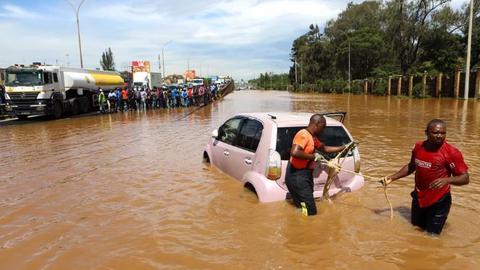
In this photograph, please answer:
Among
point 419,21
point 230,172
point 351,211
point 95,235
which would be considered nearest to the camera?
point 95,235

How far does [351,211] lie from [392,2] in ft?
198

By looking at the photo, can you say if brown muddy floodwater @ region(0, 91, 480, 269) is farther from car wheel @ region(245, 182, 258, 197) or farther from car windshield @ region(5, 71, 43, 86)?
car windshield @ region(5, 71, 43, 86)

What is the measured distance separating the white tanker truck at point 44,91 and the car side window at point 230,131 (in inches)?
669

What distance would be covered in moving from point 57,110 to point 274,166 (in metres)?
20.4

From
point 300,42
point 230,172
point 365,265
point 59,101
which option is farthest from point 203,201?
point 300,42

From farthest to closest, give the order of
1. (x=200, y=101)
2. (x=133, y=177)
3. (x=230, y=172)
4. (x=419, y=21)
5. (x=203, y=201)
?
(x=419, y=21)
(x=200, y=101)
(x=133, y=177)
(x=230, y=172)
(x=203, y=201)

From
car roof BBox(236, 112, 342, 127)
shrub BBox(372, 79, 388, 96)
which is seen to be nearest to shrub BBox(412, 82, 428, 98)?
shrub BBox(372, 79, 388, 96)

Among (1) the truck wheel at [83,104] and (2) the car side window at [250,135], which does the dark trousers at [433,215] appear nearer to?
(2) the car side window at [250,135]

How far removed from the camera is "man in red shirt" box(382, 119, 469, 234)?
164 inches

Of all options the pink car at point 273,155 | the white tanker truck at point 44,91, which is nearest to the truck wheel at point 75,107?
the white tanker truck at point 44,91

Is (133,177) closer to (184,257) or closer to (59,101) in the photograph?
(184,257)

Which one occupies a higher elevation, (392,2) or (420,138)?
(392,2)

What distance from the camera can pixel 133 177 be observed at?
8094 mm

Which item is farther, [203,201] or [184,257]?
[203,201]
